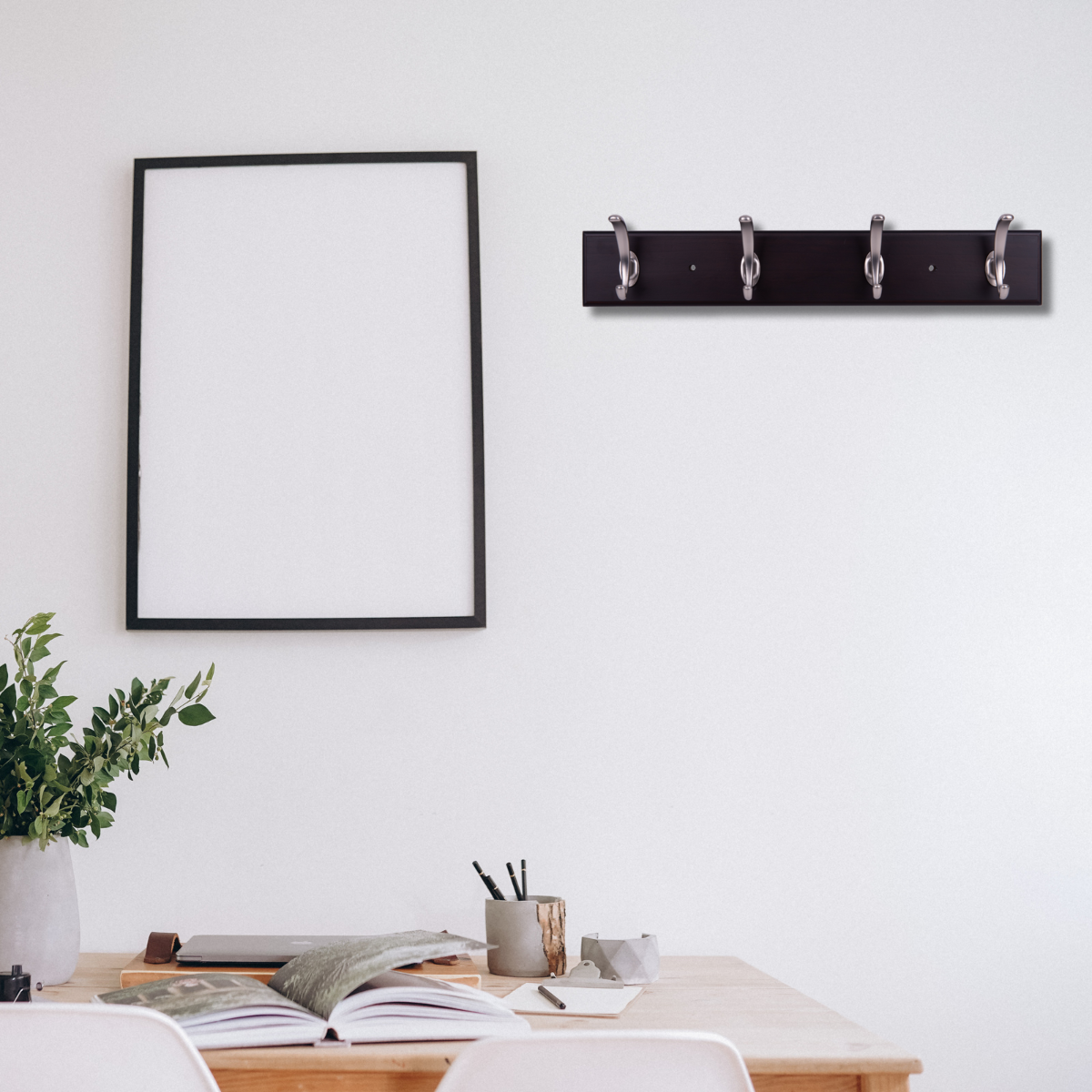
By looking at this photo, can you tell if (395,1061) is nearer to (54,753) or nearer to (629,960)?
(629,960)

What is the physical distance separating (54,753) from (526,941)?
64 centimetres

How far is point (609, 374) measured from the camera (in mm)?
1591

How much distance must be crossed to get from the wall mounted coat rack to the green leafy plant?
0.87 m

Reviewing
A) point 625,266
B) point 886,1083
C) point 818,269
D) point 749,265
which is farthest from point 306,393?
point 886,1083

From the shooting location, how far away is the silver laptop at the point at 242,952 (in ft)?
4.01

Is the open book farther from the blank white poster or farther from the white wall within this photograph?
the blank white poster

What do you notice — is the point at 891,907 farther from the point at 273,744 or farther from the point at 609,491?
the point at 273,744

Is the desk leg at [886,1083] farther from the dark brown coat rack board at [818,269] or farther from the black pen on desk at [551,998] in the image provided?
the dark brown coat rack board at [818,269]

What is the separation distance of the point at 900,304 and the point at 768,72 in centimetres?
43

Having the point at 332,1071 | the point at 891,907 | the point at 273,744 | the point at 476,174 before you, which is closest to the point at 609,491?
the point at 476,174

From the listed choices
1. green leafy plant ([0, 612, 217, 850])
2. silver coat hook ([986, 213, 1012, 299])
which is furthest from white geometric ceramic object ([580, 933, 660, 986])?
silver coat hook ([986, 213, 1012, 299])

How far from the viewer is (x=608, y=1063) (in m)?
0.78

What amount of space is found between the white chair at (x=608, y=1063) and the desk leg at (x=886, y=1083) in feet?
0.83

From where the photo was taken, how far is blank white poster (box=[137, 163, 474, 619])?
5.09 ft
